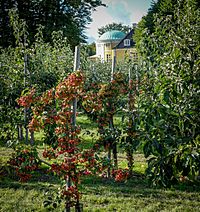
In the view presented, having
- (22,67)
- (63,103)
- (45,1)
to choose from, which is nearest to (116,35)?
(45,1)

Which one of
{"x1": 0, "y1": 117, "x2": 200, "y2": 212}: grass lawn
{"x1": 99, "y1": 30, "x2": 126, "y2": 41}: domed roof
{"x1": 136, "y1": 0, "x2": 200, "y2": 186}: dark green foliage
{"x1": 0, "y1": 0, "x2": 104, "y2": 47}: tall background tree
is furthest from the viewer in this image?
{"x1": 99, "y1": 30, "x2": 126, "y2": 41}: domed roof

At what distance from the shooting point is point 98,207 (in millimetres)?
3656

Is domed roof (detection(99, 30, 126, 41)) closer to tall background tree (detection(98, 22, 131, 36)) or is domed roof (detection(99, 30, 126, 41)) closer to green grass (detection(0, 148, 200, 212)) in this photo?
tall background tree (detection(98, 22, 131, 36))

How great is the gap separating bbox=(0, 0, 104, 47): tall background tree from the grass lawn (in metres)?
16.3

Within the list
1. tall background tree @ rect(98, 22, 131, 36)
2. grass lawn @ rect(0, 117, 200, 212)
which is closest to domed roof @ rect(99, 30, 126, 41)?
tall background tree @ rect(98, 22, 131, 36)

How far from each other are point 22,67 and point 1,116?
1.97 m

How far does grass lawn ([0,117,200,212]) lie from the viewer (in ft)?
Result: 12.0

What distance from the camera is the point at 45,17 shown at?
21.4 metres

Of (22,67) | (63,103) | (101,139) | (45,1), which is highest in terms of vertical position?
(45,1)

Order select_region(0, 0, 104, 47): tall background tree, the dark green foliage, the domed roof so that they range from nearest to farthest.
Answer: the dark green foliage, select_region(0, 0, 104, 47): tall background tree, the domed roof

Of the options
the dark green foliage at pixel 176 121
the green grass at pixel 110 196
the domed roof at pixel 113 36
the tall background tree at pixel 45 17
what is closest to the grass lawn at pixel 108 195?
the green grass at pixel 110 196

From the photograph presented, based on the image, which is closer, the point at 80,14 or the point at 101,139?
the point at 101,139

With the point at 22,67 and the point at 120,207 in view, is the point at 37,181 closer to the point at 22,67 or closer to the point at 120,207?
the point at 120,207

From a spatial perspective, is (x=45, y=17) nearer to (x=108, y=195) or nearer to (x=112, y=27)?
(x=108, y=195)
